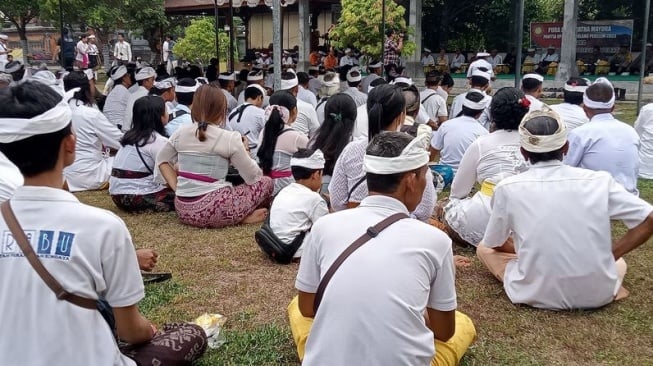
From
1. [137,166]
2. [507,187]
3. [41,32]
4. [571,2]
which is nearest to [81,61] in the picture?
[137,166]

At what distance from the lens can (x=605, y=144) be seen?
5145 mm

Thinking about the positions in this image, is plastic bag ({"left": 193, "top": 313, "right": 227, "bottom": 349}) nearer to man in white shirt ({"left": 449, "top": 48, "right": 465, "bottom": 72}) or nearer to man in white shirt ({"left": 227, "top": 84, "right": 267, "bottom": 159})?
man in white shirt ({"left": 227, "top": 84, "right": 267, "bottom": 159})

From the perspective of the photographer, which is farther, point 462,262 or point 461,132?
point 461,132

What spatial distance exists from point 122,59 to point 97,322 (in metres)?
19.6

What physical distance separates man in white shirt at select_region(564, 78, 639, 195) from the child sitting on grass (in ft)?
7.74

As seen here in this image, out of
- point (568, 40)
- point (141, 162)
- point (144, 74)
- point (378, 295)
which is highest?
point (568, 40)

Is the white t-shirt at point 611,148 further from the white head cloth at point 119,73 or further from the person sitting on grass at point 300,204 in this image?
the white head cloth at point 119,73

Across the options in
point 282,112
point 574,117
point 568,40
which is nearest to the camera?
point 282,112

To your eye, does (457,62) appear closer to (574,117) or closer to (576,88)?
(576,88)

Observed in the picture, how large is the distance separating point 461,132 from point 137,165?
312 centimetres

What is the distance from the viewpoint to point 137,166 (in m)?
5.79

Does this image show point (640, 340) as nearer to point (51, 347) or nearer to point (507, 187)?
point (507, 187)

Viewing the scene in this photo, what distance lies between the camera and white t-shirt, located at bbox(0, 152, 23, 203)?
299 cm

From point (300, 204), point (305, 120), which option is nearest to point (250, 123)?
point (305, 120)
